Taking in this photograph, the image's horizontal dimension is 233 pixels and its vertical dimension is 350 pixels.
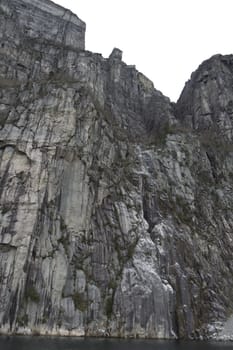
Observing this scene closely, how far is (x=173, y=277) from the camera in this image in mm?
67312

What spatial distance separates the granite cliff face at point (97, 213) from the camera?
58.2 metres

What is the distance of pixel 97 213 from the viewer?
6956 centimetres

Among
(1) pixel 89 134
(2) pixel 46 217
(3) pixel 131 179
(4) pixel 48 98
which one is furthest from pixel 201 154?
(2) pixel 46 217

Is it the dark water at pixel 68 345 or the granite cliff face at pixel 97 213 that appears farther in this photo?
the granite cliff face at pixel 97 213

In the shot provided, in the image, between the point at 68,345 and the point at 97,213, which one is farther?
the point at 97,213

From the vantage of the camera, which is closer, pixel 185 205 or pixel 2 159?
pixel 2 159

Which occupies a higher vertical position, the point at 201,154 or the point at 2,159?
the point at 201,154

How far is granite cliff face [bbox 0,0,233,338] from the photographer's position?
58156 mm

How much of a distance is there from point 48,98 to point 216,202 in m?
44.2

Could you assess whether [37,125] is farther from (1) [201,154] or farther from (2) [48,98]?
(1) [201,154]

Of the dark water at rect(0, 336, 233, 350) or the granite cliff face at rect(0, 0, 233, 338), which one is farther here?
the granite cliff face at rect(0, 0, 233, 338)

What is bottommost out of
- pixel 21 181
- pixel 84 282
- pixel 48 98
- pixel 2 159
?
pixel 84 282

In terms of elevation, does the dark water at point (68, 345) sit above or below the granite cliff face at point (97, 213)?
below

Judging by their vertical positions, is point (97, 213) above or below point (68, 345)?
above
